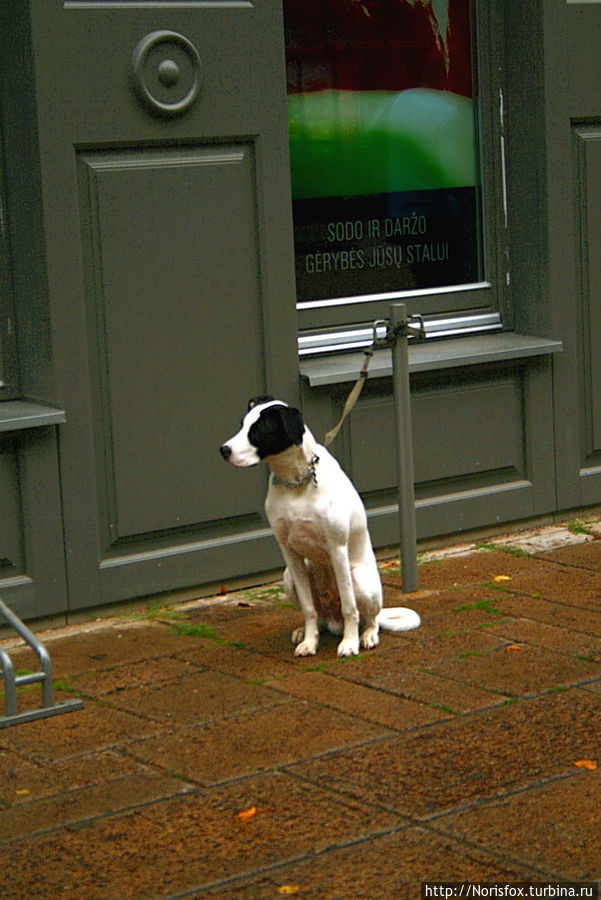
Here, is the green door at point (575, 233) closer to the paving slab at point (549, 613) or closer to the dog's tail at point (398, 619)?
the paving slab at point (549, 613)

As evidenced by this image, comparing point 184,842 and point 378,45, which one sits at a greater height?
point 378,45

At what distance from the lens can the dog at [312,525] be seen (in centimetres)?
545

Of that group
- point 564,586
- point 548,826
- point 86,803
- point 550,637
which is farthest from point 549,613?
point 86,803

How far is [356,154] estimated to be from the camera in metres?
7.78

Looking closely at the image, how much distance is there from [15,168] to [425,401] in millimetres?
2564

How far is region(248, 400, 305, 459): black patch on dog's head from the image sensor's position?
214 inches

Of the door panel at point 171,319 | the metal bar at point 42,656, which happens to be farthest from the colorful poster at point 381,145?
the metal bar at point 42,656

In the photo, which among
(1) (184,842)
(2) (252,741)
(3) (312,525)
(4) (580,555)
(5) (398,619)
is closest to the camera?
(1) (184,842)

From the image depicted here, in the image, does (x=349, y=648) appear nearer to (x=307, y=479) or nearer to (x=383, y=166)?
(x=307, y=479)

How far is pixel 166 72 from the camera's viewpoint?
6.53 metres

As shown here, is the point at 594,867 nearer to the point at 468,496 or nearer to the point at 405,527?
the point at 405,527

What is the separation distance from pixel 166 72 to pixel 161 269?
92 cm

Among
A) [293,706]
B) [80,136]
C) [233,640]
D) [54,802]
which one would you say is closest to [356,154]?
[80,136]

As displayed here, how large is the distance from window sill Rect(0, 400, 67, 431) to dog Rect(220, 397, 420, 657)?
1.12 m
